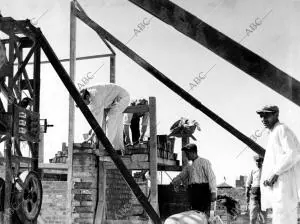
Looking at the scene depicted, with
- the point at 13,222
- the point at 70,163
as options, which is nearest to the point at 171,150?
the point at 70,163

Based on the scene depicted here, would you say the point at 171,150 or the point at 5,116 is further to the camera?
the point at 171,150

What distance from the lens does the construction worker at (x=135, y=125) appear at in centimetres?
961

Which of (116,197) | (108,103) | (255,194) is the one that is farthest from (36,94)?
(116,197)

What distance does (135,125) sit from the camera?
10031 millimetres

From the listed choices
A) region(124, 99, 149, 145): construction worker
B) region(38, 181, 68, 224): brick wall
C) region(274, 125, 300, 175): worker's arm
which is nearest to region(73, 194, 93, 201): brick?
region(124, 99, 149, 145): construction worker

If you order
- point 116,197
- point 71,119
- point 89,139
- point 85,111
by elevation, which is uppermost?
point 71,119

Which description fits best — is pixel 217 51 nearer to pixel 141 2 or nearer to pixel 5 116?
pixel 141 2

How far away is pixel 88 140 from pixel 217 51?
8075 millimetres

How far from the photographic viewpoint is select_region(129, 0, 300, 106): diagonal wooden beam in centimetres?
119

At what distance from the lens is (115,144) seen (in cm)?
924

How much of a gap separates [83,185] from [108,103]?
1.69 meters

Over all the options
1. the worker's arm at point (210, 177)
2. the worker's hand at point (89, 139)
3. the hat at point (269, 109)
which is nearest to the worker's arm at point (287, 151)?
the hat at point (269, 109)

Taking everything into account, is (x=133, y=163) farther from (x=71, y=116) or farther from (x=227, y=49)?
(x=227, y=49)

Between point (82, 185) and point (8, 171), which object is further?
point (82, 185)
